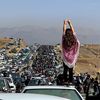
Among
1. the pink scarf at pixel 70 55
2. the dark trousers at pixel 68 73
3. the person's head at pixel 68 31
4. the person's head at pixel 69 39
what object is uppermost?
the person's head at pixel 68 31

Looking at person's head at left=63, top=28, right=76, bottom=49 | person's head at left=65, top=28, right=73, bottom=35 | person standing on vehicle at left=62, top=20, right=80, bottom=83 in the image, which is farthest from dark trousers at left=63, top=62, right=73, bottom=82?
person's head at left=65, top=28, right=73, bottom=35

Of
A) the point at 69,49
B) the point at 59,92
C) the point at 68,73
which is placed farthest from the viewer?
the point at 68,73

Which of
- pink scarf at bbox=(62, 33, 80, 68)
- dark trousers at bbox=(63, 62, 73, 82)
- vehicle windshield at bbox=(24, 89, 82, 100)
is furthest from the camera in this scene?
dark trousers at bbox=(63, 62, 73, 82)

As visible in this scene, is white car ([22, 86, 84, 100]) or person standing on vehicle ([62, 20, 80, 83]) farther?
person standing on vehicle ([62, 20, 80, 83])

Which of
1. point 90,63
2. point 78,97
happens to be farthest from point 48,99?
point 90,63

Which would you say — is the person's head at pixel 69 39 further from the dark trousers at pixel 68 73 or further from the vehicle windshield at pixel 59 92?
the vehicle windshield at pixel 59 92

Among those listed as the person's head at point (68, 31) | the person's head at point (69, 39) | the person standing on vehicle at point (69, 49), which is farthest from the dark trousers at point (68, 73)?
the person's head at point (68, 31)

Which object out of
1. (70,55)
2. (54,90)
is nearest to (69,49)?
(70,55)

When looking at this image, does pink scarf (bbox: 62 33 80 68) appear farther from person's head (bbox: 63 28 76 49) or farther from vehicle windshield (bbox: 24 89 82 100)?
vehicle windshield (bbox: 24 89 82 100)

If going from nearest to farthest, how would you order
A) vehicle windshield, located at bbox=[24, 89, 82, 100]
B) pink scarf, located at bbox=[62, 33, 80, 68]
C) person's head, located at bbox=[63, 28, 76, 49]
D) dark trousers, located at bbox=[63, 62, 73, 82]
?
1. vehicle windshield, located at bbox=[24, 89, 82, 100]
2. pink scarf, located at bbox=[62, 33, 80, 68]
3. person's head, located at bbox=[63, 28, 76, 49]
4. dark trousers, located at bbox=[63, 62, 73, 82]

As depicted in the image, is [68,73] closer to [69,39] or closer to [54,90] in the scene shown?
[69,39]

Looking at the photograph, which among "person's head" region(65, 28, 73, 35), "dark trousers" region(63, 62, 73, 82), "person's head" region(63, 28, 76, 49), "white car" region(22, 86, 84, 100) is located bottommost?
"dark trousers" region(63, 62, 73, 82)

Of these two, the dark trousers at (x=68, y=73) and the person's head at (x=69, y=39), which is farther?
the dark trousers at (x=68, y=73)

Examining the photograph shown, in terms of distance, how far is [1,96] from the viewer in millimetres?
6828
